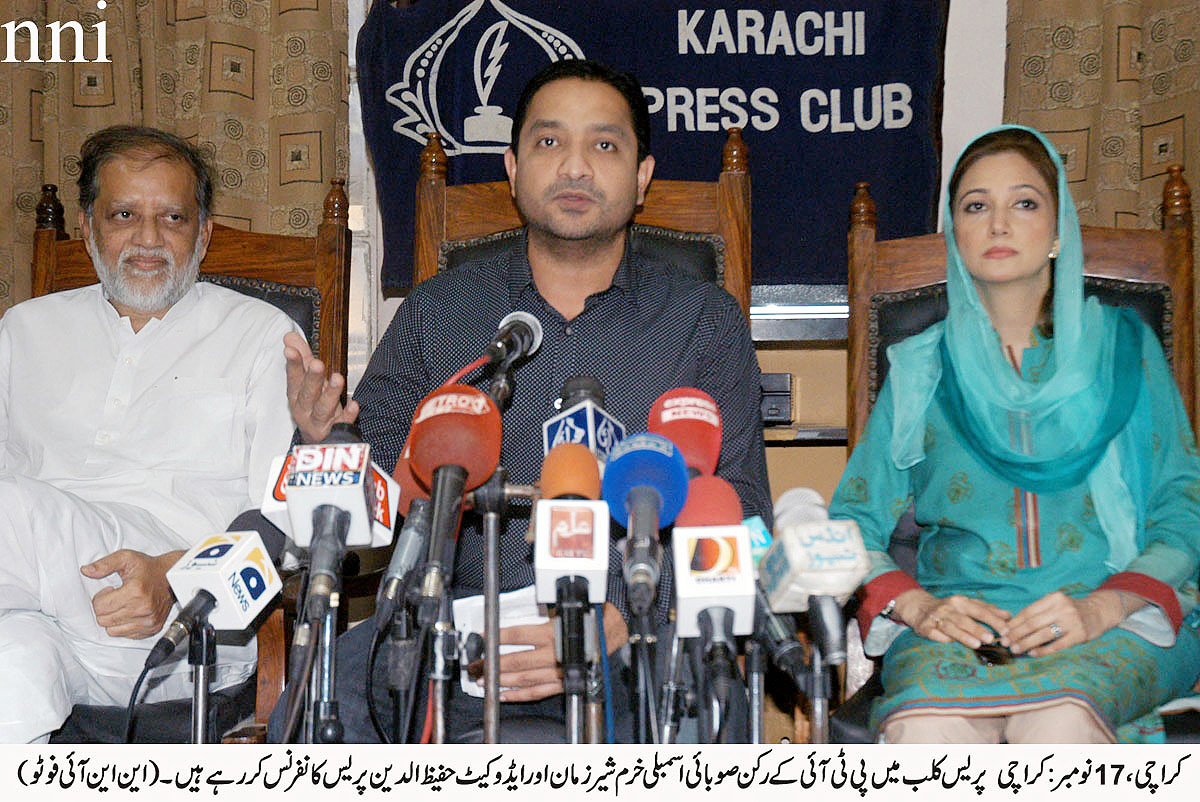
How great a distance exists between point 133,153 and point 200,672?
5.25ft

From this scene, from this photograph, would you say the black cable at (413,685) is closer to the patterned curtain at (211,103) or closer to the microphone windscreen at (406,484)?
the microphone windscreen at (406,484)

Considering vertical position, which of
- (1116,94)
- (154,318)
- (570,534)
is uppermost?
(1116,94)

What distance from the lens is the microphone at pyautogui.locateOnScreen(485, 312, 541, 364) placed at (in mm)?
1266

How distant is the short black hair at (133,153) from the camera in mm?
2518

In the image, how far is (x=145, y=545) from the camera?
2.16 m

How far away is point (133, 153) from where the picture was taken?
2510 millimetres

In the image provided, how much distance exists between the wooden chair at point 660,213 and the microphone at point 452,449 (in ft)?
4.53

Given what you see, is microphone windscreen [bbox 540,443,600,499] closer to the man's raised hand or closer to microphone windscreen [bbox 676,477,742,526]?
microphone windscreen [bbox 676,477,742,526]

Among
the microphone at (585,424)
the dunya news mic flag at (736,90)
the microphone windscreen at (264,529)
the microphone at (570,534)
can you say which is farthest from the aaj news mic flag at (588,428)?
the dunya news mic flag at (736,90)

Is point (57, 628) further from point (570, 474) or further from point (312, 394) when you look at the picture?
point (570, 474)

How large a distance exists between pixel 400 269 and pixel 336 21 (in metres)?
0.78

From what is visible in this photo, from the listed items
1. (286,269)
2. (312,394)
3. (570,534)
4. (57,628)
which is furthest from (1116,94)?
(57,628)
